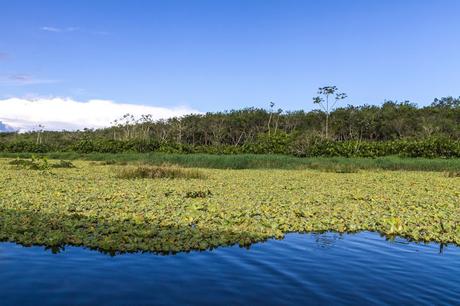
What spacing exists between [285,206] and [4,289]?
7.71m

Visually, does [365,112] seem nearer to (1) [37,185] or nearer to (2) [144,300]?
(1) [37,185]

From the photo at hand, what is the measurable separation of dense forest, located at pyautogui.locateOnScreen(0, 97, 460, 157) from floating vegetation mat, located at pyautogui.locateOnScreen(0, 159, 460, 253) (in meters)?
20.4

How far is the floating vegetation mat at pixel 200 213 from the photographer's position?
8695 mm

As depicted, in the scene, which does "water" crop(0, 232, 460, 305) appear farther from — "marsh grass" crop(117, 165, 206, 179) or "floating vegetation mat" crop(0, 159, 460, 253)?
"marsh grass" crop(117, 165, 206, 179)

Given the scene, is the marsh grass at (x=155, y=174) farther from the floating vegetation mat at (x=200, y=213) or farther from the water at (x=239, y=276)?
the water at (x=239, y=276)

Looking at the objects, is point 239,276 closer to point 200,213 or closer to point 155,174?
point 200,213

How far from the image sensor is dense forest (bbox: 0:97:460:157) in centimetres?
3756

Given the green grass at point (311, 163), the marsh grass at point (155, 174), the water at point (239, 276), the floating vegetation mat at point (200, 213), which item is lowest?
the water at point (239, 276)

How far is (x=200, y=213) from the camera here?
11062mm

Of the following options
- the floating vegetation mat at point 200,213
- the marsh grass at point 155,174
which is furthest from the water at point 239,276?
the marsh grass at point 155,174

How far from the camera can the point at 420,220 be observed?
11.1m

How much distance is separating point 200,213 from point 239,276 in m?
4.40

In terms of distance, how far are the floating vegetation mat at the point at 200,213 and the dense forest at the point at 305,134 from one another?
67.1ft

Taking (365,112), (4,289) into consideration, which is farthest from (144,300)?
(365,112)
